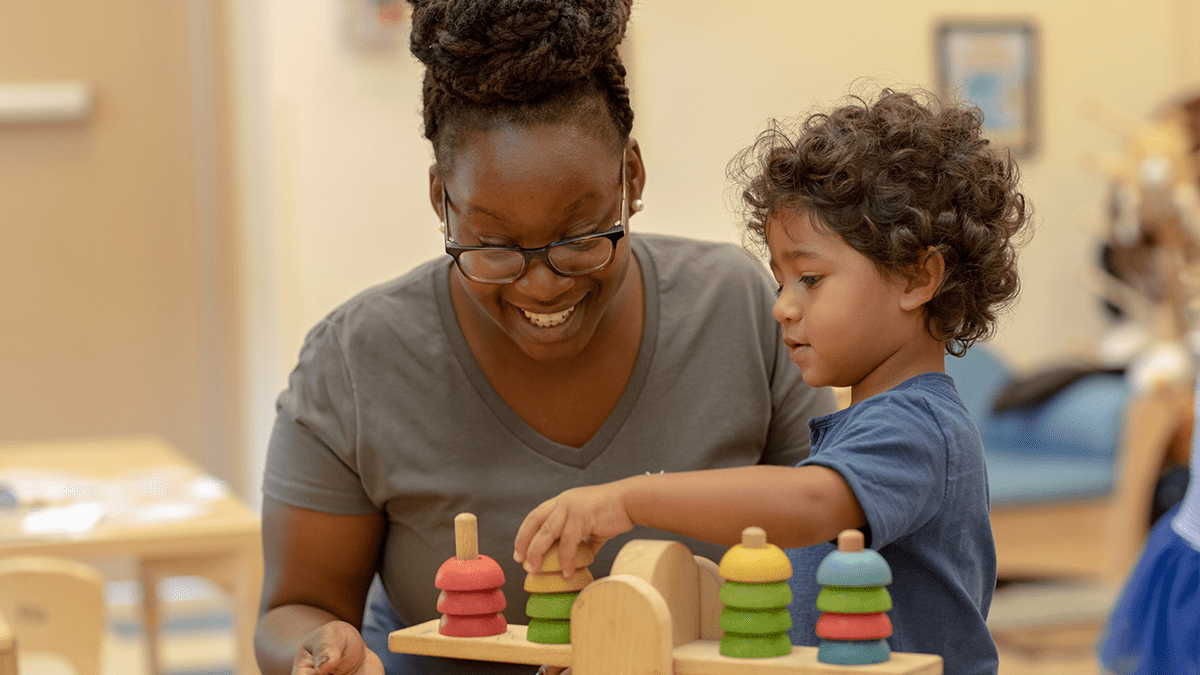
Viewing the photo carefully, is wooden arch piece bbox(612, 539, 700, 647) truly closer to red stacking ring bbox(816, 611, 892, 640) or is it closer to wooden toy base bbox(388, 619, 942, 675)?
wooden toy base bbox(388, 619, 942, 675)

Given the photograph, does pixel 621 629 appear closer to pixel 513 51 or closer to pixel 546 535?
pixel 546 535

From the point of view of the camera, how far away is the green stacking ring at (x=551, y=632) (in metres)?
0.97

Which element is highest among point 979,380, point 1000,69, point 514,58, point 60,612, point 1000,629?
point 1000,69

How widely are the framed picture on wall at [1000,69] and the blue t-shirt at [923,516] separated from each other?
400 cm

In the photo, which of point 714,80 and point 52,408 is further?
point 714,80

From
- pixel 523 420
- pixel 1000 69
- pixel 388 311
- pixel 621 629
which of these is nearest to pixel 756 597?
pixel 621 629

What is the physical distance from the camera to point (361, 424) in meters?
1.42

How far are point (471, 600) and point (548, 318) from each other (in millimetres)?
384

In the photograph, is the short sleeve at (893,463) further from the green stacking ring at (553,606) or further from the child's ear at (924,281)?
the green stacking ring at (553,606)


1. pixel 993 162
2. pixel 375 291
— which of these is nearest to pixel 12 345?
pixel 375 291

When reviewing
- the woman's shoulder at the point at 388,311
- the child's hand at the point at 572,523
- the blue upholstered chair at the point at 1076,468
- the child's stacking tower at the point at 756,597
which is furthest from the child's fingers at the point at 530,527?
the blue upholstered chair at the point at 1076,468

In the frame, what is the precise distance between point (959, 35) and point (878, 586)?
4.31 meters

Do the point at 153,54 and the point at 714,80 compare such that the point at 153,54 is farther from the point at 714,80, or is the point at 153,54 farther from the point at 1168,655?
the point at 1168,655

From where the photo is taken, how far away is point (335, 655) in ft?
3.54
